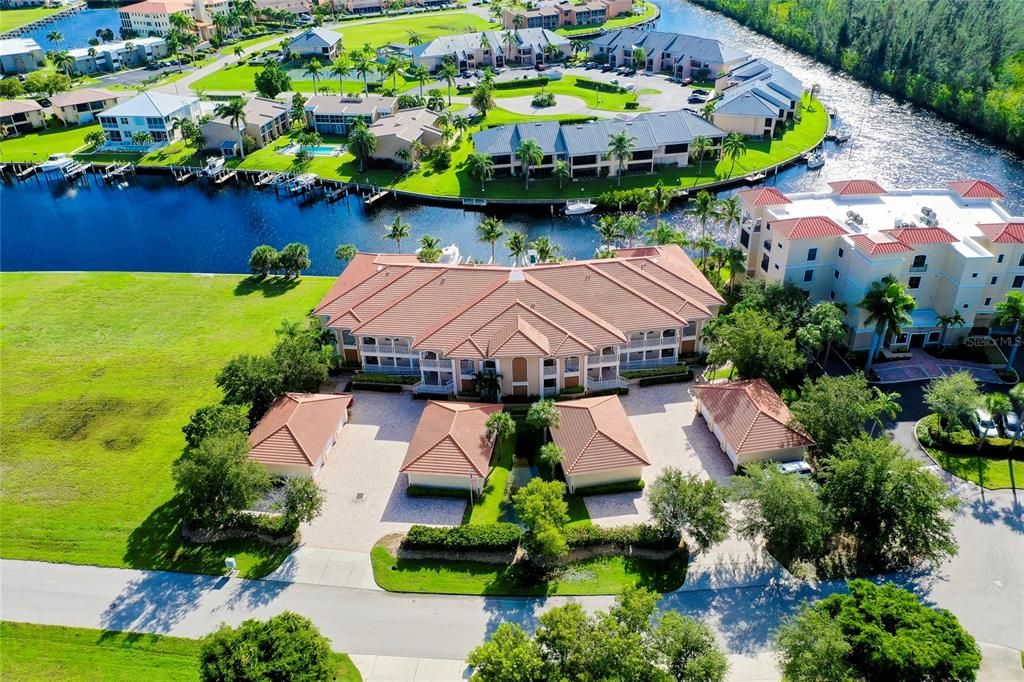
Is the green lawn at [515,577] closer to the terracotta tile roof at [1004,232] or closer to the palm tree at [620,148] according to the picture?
the terracotta tile roof at [1004,232]

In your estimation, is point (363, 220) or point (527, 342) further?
point (363, 220)

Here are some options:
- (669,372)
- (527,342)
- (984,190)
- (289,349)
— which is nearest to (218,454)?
(289,349)

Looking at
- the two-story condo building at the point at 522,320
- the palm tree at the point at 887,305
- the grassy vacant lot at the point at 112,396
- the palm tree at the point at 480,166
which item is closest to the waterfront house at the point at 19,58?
the grassy vacant lot at the point at 112,396

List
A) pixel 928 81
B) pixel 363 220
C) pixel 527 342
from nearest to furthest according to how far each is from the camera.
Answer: pixel 527 342 → pixel 363 220 → pixel 928 81

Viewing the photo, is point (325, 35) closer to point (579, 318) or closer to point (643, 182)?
point (643, 182)

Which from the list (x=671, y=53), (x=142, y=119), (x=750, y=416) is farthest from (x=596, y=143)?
(x=142, y=119)

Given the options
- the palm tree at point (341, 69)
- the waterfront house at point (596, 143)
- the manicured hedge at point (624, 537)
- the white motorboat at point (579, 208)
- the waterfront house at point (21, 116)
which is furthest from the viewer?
the palm tree at point (341, 69)

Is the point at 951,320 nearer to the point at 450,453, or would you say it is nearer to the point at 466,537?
the point at 450,453
